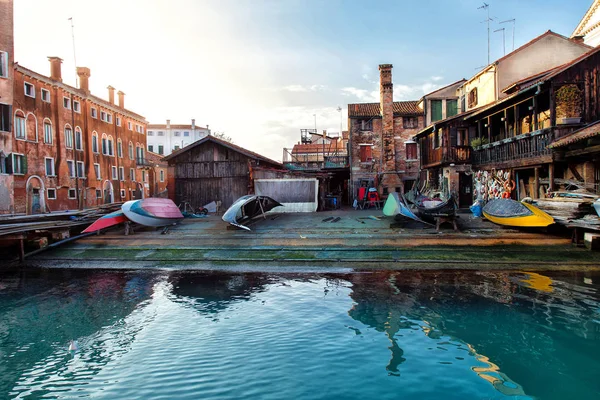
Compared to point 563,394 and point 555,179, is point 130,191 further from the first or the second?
point 563,394

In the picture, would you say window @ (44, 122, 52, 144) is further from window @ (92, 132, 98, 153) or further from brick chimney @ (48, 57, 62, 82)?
window @ (92, 132, 98, 153)

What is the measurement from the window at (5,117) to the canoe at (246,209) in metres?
19.3

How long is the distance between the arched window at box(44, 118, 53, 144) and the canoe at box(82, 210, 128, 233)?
19.4 m

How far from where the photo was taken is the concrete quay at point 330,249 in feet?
44.3

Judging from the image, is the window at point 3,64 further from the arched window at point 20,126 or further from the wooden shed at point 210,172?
the wooden shed at point 210,172

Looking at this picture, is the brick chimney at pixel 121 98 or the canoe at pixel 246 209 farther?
the brick chimney at pixel 121 98

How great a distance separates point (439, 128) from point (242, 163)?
12.9 metres

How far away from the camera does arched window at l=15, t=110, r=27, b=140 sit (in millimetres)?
29469

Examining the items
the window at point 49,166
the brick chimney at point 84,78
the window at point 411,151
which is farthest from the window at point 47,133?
the window at point 411,151

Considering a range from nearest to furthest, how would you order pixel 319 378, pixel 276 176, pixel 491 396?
pixel 491 396 < pixel 319 378 < pixel 276 176

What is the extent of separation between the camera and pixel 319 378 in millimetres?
6156

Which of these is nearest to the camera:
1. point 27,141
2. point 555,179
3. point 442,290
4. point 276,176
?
point 442,290

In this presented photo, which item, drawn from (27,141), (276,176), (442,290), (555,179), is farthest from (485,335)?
(27,141)

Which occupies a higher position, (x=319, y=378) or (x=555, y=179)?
(x=555, y=179)
